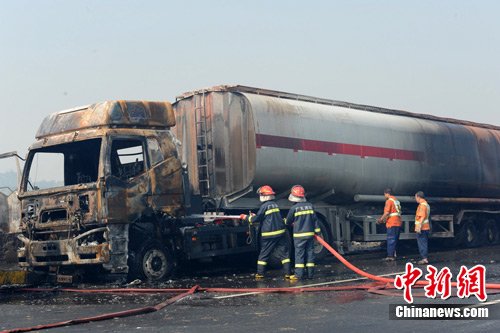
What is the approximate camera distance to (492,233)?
839 inches

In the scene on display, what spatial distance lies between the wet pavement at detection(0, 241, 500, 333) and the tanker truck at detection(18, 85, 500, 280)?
2.68 feet

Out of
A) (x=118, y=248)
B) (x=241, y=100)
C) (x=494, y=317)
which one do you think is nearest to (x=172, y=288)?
(x=118, y=248)

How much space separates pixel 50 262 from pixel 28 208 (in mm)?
1121

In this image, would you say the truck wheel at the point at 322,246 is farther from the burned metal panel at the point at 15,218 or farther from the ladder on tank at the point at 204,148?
the burned metal panel at the point at 15,218

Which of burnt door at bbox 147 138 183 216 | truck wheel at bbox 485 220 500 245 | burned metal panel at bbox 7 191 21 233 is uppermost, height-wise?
burnt door at bbox 147 138 183 216

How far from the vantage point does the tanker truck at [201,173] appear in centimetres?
1185

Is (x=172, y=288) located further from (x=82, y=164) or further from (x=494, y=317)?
(x=494, y=317)

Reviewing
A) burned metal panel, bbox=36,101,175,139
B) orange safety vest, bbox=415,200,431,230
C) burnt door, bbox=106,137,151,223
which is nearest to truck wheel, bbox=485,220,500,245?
orange safety vest, bbox=415,200,431,230

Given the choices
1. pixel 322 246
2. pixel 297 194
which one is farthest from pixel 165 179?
pixel 322 246

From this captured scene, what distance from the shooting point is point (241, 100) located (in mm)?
13664

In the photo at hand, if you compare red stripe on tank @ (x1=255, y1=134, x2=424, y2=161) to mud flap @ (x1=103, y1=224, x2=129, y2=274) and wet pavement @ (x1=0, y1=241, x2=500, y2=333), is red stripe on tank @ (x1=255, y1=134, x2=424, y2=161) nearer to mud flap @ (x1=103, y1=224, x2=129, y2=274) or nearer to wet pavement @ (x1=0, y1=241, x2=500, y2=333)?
wet pavement @ (x1=0, y1=241, x2=500, y2=333)

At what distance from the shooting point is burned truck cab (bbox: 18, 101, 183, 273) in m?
11.6

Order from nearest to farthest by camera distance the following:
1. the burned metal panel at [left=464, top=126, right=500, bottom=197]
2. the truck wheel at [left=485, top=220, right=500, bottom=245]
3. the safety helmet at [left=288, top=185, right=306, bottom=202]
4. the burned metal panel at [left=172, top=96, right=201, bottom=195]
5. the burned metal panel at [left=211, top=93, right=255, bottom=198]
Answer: the safety helmet at [left=288, top=185, right=306, bottom=202] < the burned metal panel at [left=211, top=93, right=255, bottom=198] < the burned metal panel at [left=172, top=96, right=201, bottom=195] < the burned metal panel at [left=464, top=126, right=500, bottom=197] < the truck wheel at [left=485, top=220, right=500, bottom=245]

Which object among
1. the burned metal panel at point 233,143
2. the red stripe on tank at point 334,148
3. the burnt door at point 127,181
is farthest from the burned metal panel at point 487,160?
the burnt door at point 127,181
